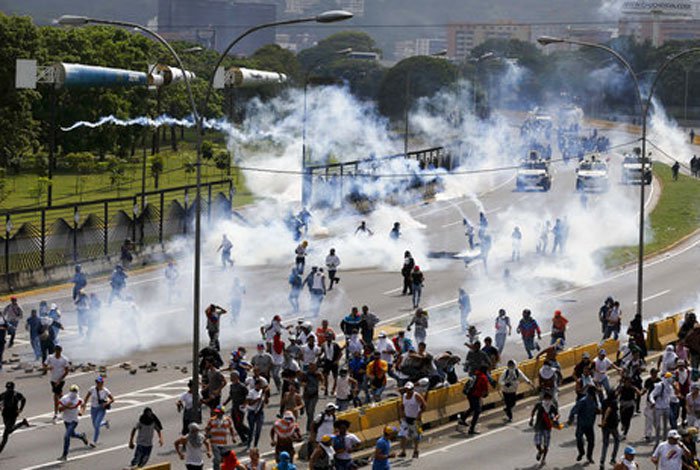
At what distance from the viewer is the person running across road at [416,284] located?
133 ft

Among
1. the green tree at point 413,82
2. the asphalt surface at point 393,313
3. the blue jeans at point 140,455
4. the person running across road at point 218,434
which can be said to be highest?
the green tree at point 413,82

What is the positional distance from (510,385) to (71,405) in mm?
8619

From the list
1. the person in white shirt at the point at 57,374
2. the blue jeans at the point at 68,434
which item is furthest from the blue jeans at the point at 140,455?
the person in white shirt at the point at 57,374

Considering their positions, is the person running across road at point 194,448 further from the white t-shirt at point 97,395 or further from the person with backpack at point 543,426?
the person with backpack at point 543,426

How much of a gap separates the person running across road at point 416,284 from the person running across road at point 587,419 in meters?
16.0

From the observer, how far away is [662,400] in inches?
999

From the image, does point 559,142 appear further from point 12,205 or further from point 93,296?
point 93,296

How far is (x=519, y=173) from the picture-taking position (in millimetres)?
75750

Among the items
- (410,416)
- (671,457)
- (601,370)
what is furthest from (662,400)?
(671,457)

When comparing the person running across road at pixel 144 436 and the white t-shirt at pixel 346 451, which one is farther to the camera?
the person running across road at pixel 144 436

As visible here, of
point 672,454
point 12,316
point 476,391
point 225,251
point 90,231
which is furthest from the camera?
point 225,251

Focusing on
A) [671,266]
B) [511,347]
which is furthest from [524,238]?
[511,347]

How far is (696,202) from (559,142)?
38.6 meters

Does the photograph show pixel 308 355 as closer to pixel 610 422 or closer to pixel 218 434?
pixel 218 434
